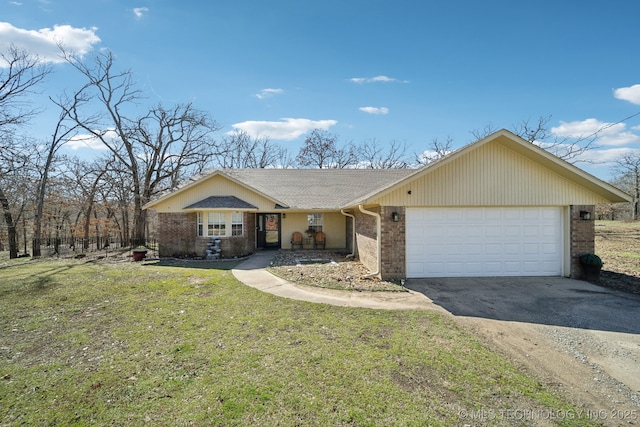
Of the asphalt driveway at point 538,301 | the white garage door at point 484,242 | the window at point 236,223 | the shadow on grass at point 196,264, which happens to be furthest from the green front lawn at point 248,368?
the window at point 236,223

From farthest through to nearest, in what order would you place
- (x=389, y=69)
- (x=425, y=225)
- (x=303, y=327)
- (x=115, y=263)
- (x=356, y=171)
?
(x=356, y=171), (x=389, y=69), (x=115, y=263), (x=425, y=225), (x=303, y=327)

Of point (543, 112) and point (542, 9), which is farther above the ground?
point (543, 112)

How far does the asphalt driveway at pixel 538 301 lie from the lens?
19.4 feet

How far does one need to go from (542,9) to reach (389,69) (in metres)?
6.07

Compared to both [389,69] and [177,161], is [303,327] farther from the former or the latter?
[177,161]

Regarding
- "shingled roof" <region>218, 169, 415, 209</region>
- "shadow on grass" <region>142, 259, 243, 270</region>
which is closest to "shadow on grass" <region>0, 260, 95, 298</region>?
"shadow on grass" <region>142, 259, 243, 270</region>

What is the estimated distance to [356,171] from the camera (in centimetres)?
2055

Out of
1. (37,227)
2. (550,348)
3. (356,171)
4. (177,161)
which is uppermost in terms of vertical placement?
(177,161)

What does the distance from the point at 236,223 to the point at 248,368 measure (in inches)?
447

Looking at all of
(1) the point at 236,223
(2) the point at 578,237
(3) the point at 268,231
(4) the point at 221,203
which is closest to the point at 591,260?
(2) the point at 578,237

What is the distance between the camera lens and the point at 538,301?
7.06 meters

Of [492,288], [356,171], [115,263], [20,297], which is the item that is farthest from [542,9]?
[115,263]

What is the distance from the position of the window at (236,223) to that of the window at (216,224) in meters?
0.39

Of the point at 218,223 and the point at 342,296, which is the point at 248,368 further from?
the point at 218,223
